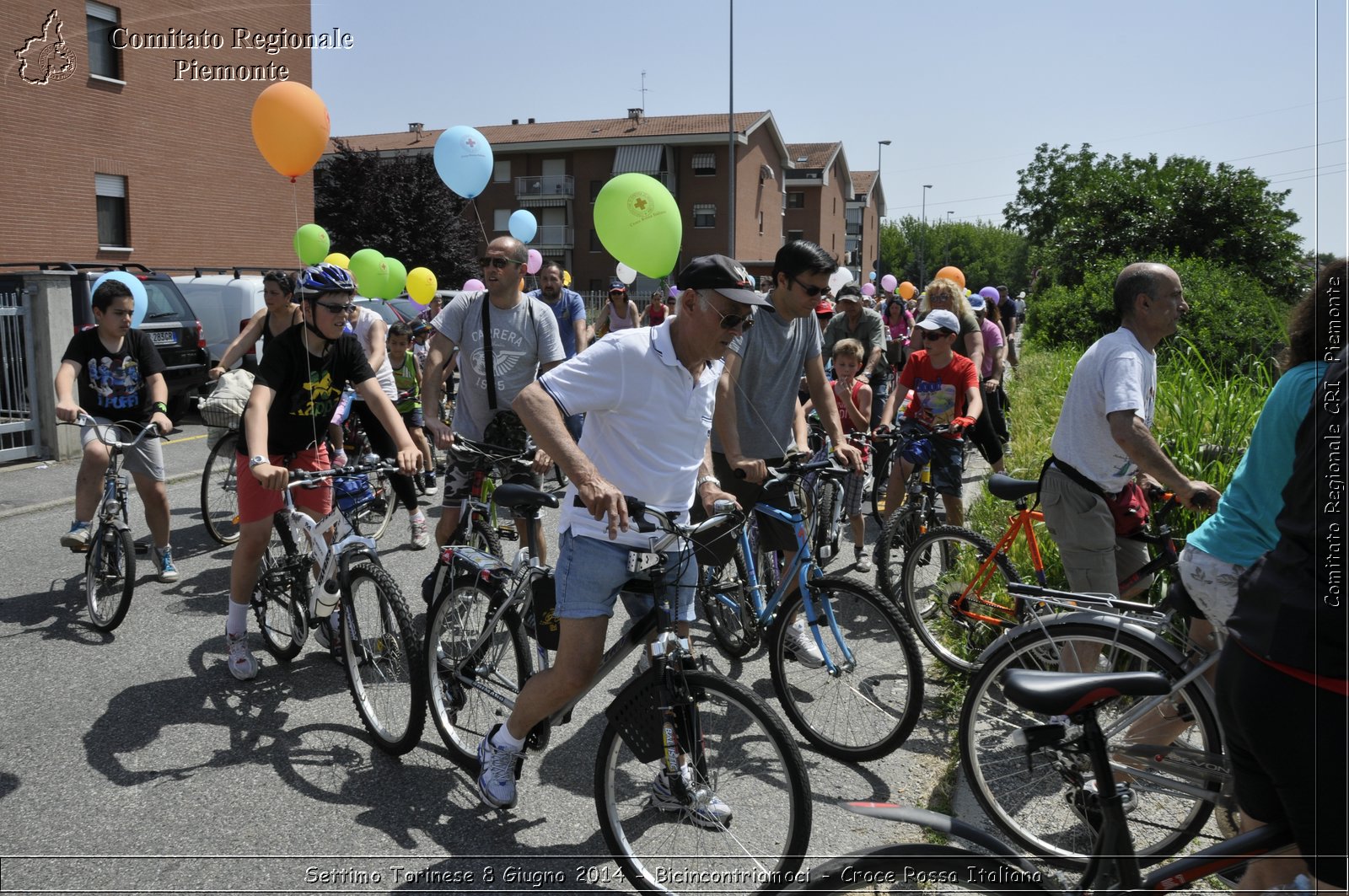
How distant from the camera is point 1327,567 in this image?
6.69 feet

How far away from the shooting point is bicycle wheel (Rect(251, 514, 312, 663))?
4883 millimetres

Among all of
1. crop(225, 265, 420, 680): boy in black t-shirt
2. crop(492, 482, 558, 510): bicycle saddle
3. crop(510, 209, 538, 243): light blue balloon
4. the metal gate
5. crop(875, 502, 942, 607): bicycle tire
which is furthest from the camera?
crop(510, 209, 538, 243): light blue balloon

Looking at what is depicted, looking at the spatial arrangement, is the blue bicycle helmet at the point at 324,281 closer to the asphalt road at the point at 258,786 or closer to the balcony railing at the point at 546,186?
the asphalt road at the point at 258,786

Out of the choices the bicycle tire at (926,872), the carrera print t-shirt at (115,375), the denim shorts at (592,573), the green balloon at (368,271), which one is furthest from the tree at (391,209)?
the bicycle tire at (926,872)

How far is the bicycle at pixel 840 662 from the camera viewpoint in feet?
13.4

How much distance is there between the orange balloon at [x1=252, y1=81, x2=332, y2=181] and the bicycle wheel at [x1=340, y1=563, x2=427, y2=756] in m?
3.54

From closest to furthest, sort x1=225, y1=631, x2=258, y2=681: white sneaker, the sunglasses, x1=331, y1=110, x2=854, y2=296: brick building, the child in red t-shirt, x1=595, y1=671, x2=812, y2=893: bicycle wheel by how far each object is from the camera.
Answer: x1=595, y1=671, x2=812, y2=893: bicycle wheel
x1=225, y1=631, x2=258, y2=681: white sneaker
the sunglasses
the child in red t-shirt
x1=331, y1=110, x2=854, y2=296: brick building

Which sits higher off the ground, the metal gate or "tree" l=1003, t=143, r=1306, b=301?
"tree" l=1003, t=143, r=1306, b=301

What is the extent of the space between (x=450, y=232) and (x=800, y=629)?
126ft

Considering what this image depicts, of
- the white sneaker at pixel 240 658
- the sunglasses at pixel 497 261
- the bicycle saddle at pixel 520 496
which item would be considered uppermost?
the sunglasses at pixel 497 261

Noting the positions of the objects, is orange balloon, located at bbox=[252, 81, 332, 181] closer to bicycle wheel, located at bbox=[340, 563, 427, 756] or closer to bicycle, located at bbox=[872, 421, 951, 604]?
bicycle wheel, located at bbox=[340, 563, 427, 756]

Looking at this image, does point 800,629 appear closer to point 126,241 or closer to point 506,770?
point 506,770

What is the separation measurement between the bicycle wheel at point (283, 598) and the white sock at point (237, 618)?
118 mm

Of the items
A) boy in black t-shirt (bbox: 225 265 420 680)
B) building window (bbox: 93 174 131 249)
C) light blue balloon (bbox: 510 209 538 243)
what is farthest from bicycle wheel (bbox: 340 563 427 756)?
building window (bbox: 93 174 131 249)
